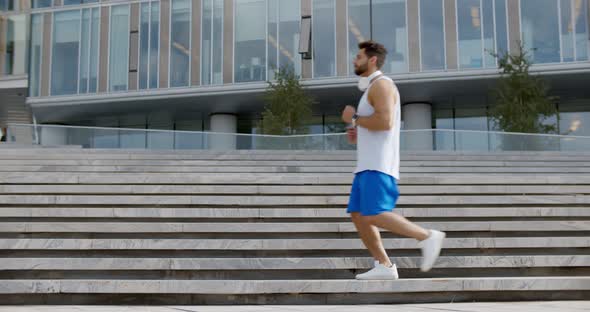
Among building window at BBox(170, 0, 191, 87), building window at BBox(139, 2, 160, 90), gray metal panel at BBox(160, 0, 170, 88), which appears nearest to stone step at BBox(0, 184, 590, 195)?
building window at BBox(170, 0, 191, 87)

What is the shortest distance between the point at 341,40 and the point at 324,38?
77 cm

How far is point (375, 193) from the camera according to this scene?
175 inches

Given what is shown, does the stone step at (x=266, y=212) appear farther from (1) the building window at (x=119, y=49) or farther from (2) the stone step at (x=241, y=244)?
(1) the building window at (x=119, y=49)

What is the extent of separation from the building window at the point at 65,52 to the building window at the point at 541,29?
20.4m

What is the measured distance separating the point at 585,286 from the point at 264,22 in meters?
24.2

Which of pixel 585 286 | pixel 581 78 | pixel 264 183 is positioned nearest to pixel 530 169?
pixel 264 183

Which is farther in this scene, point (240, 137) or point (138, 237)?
point (240, 137)

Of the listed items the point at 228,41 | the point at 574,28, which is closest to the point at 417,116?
the point at 574,28

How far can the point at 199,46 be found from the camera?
92.2ft

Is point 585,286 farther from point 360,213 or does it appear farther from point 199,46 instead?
point 199,46

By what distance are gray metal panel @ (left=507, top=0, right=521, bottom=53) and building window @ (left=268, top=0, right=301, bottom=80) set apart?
8.83m

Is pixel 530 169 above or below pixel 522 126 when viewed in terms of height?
below

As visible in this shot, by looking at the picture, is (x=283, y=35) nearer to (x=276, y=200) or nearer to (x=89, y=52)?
(x=89, y=52)

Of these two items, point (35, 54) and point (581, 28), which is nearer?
point (581, 28)
